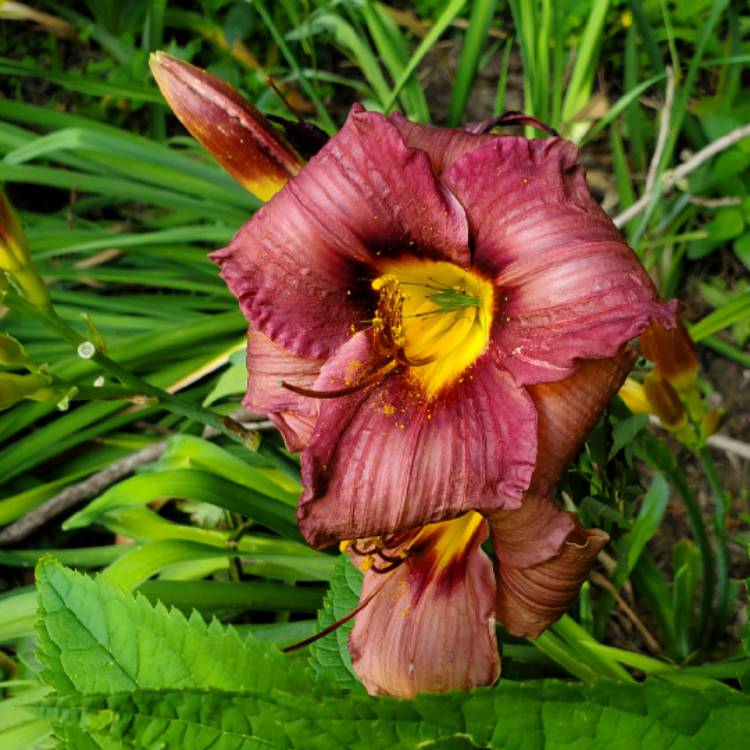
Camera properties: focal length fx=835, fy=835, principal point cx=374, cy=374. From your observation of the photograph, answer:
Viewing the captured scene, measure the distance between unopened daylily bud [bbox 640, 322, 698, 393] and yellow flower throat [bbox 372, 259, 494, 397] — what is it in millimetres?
233

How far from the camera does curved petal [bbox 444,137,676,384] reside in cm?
65

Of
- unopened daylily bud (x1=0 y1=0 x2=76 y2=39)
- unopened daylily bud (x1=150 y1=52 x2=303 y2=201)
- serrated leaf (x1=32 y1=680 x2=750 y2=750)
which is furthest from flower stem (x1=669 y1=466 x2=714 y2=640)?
unopened daylily bud (x1=0 y1=0 x2=76 y2=39)

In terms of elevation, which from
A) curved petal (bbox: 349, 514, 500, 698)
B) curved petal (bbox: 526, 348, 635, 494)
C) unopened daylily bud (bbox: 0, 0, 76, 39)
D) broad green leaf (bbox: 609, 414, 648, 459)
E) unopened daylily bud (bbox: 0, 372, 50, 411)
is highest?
unopened daylily bud (bbox: 0, 0, 76, 39)

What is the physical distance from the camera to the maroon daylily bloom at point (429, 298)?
0.67 m

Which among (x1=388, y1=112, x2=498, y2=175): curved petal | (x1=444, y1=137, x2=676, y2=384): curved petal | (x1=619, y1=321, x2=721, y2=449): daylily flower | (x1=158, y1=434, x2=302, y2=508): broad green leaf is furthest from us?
(x1=158, y1=434, x2=302, y2=508): broad green leaf

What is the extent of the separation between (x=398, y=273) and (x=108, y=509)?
0.67 m

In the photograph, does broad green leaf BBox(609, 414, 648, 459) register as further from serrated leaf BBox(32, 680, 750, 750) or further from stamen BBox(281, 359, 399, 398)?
serrated leaf BBox(32, 680, 750, 750)

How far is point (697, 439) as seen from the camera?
3.61 feet

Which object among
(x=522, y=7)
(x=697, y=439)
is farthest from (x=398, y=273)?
(x=522, y=7)

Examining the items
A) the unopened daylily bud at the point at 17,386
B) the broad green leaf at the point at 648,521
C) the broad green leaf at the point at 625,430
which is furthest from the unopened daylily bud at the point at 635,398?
the unopened daylily bud at the point at 17,386

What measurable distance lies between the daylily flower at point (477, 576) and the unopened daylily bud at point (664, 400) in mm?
316

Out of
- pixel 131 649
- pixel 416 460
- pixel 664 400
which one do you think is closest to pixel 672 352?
pixel 664 400

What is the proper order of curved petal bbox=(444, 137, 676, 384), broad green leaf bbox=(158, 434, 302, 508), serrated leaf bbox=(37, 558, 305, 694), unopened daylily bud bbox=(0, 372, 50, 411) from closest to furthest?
serrated leaf bbox=(37, 558, 305, 694), curved petal bbox=(444, 137, 676, 384), unopened daylily bud bbox=(0, 372, 50, 411), broad green leaf bbox=(158, 434, 302, 508)

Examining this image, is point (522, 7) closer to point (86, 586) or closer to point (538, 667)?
point (538, 667)
